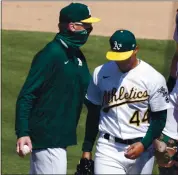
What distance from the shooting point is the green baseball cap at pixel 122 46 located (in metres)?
5.83

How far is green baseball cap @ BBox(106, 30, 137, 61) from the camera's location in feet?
19.1

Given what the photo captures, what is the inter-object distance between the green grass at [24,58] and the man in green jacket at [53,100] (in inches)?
131

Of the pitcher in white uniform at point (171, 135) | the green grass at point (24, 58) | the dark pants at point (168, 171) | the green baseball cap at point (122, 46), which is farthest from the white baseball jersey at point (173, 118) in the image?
the green grass at point (24, 58)


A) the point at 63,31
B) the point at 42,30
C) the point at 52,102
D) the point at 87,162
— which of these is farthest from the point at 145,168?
the point at 42,30

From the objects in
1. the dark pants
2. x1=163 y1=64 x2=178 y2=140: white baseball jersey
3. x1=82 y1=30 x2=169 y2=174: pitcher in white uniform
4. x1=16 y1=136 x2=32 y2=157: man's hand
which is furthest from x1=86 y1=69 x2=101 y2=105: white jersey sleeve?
the dark pants

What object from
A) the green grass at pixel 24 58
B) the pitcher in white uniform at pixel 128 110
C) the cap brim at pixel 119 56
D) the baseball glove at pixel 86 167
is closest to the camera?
the cap brim at pixel 119 56

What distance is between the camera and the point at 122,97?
5930mm

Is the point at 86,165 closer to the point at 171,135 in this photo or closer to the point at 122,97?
the point at 122,97

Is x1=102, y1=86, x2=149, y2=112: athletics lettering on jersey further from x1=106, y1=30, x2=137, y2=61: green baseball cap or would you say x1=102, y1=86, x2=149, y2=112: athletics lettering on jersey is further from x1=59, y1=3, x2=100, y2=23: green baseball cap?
x1=59, y1=3, x2=100, y2=23: green baseball cap

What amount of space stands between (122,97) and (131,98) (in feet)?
0.24

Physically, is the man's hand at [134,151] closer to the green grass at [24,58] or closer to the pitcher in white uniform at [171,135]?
the pitcher in white uniform at [171,135]

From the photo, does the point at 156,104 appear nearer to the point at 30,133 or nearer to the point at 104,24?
the point at 30,133

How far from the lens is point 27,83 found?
588 centimetres

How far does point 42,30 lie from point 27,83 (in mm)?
7909
